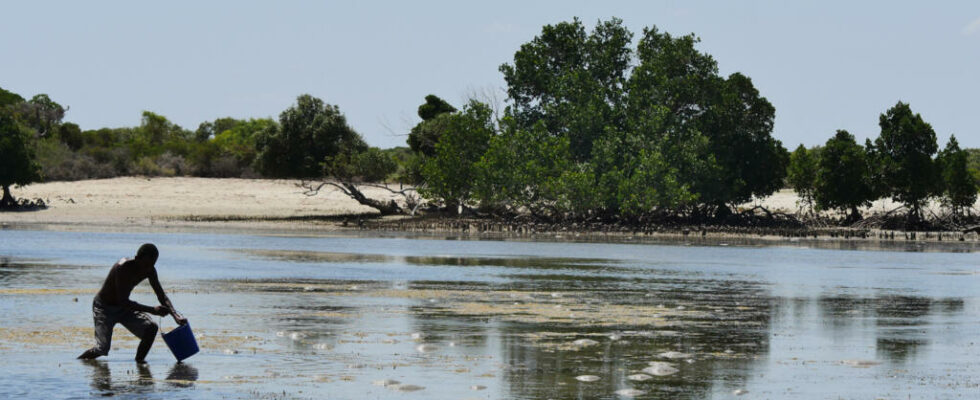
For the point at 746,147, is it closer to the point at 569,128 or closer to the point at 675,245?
the point at 569,128

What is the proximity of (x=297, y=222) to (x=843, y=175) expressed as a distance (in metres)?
31.6

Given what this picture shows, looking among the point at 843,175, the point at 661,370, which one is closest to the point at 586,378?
the point at 661,370

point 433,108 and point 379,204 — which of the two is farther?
point 433,108

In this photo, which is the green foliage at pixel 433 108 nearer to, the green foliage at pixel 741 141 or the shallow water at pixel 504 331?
the green foliage at pixel 741 141

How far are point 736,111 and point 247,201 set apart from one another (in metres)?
31.1

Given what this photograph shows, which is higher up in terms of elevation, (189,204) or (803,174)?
(803,174)

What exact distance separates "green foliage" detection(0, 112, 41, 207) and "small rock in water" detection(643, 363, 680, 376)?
58108mm

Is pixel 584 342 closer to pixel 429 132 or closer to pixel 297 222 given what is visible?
pixel 297 222

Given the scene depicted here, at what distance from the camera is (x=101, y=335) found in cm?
1540

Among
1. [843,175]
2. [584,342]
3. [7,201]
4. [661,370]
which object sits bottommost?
[661,370]

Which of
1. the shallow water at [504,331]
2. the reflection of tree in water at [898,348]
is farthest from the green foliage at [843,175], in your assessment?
the reflection of tree in water at [898,348]

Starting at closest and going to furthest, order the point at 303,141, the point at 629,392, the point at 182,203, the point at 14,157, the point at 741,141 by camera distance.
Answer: the point at 629,392 → the point at 14,157 → the point at 741,141 → the point at 182,203 → the point at 303,141

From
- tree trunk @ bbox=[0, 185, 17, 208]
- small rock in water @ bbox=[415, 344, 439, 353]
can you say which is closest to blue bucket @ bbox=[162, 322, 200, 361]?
small rock in water @ bbox=[415, 344, 439, 353]

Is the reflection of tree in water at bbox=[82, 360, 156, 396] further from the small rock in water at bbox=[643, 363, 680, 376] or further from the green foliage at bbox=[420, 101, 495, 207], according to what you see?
the green foliage at bbox=[420, 101, 495, 207]
